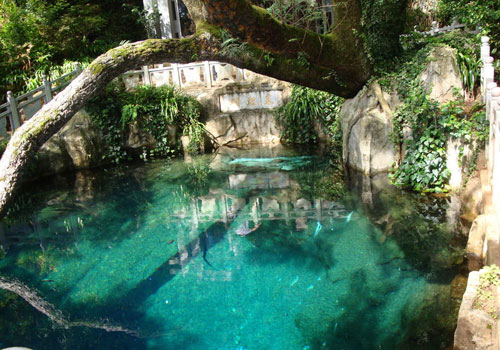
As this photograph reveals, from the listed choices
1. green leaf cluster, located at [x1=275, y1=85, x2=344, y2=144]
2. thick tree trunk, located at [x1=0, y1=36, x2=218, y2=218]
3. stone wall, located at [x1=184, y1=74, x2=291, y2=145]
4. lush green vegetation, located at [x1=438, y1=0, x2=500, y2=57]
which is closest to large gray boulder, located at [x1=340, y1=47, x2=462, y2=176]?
lush green vegetation, located at [x1=438, y1=0, x2=500, y2=57]

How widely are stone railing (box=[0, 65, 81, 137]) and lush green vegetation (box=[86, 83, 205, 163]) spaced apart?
1.20m

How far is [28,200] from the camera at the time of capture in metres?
9.42

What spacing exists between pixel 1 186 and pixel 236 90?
8.98m

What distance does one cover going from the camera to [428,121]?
Answer: 721 centimetres

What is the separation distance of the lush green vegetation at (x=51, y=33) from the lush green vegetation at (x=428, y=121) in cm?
1012

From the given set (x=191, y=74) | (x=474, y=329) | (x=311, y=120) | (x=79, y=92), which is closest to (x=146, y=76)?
(x=191, y=74)

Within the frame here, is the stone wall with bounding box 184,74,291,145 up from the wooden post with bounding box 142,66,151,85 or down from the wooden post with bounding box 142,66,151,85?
down

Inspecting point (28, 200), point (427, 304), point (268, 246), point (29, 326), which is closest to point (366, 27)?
point (268, 246)

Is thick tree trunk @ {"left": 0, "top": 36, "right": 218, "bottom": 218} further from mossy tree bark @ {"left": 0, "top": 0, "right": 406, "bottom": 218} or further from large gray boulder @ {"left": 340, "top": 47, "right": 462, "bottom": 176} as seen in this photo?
large gray boulder @ {"left": 340, "top": 47, "right": 462, "bottom": 176}

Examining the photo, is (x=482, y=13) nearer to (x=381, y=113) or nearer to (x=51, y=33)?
(x=381, y=113)

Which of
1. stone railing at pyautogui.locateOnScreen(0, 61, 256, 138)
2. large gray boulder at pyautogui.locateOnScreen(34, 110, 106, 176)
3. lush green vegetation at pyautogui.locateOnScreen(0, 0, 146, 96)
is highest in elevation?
lush green vegetation at pyautogui.locateOnScreen(0, 0, 146, 96)

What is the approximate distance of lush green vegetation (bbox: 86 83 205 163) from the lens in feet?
38.4

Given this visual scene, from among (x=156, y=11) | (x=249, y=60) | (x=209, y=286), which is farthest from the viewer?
(x=156, y=11)

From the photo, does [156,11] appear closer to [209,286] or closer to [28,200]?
[28,200]
